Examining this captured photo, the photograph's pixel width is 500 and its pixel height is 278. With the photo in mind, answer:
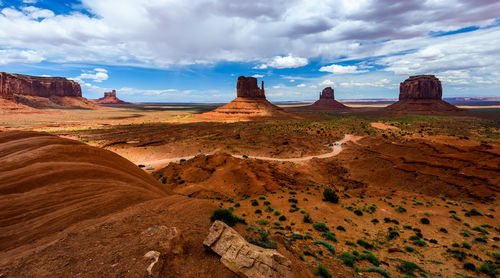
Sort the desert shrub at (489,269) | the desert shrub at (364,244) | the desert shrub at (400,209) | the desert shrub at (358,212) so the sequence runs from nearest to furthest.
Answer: the desert shrub at (489,269) → the desert shrub at (364,244) → the desert shrub at (358,212) → the desert shrub at (400,209)

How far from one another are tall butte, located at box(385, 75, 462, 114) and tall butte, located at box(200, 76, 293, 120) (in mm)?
86115

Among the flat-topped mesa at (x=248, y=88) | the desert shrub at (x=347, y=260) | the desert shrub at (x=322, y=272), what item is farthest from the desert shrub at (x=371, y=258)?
the flat-topped mesa at (x=248, y=88)

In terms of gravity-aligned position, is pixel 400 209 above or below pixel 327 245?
below

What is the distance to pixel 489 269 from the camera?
11.9 meters

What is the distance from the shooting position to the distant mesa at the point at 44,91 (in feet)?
509

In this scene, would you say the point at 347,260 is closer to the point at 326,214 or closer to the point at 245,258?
the point at 245,258

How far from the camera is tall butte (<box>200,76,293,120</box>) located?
116819 millimetres

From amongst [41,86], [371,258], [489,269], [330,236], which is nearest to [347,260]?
[371,258]

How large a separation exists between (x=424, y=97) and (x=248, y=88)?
406 ft

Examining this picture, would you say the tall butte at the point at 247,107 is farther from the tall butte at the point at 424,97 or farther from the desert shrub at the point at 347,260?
the desert shrub at the point at 347,260

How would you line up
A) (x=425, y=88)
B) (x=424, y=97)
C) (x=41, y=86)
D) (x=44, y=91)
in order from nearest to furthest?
1. (x=425, y=88)
2. (x=424, y=97)
3. (x=41, y=86)
4. (x=44, y=91)

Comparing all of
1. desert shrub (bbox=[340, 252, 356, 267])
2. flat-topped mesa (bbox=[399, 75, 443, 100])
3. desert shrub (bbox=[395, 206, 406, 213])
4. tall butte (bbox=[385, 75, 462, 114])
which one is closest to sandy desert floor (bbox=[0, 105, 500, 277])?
desert shrub (bbox=[340, 252, 356, 267])

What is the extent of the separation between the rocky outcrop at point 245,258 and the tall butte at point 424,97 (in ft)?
535

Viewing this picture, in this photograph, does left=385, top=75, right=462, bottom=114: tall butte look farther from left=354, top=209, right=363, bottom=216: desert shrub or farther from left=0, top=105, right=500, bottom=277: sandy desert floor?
left=354, top=209, right=363, bottom=216: desert shrub
